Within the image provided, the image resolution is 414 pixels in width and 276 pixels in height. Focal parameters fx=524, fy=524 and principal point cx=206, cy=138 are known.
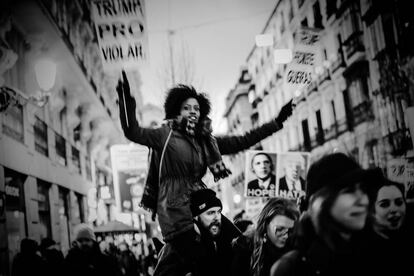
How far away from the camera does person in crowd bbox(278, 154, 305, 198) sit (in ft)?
31.1

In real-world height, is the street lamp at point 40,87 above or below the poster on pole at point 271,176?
above

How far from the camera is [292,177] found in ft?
32.3

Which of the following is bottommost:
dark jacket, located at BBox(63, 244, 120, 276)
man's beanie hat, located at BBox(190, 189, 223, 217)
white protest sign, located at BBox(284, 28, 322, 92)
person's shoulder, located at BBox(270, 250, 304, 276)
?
dark jacket, located at BBox(63, 244, 120, 276)

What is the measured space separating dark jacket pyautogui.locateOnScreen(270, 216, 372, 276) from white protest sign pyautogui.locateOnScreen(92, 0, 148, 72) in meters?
2.63

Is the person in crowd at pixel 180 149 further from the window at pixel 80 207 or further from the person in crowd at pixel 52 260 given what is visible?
the window at pixel 80 207

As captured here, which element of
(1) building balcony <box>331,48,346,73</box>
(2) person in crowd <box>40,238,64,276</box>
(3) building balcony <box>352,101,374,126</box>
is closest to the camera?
(2) person in crowd <box>40,238,64,276</box>

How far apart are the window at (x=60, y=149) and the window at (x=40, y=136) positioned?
4.56ft

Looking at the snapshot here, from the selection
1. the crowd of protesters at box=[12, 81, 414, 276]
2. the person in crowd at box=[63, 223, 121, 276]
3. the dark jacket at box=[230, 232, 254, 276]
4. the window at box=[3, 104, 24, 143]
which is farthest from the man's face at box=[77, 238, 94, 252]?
the window at box=[3, 104, 24, 143]

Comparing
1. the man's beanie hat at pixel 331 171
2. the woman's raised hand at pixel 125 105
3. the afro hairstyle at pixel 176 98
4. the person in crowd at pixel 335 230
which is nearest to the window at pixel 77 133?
the afro hairstyle at pixel 176 98

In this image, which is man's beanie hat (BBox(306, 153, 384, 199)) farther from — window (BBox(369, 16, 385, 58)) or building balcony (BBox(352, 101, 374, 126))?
building balcony (BBox(352, 101, 374, 126))

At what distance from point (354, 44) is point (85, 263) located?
59.2 ft

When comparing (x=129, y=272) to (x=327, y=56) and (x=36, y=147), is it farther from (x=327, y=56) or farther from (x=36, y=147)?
(x=327, y=56)

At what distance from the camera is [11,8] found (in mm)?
10539

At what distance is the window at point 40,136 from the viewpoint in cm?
1287
